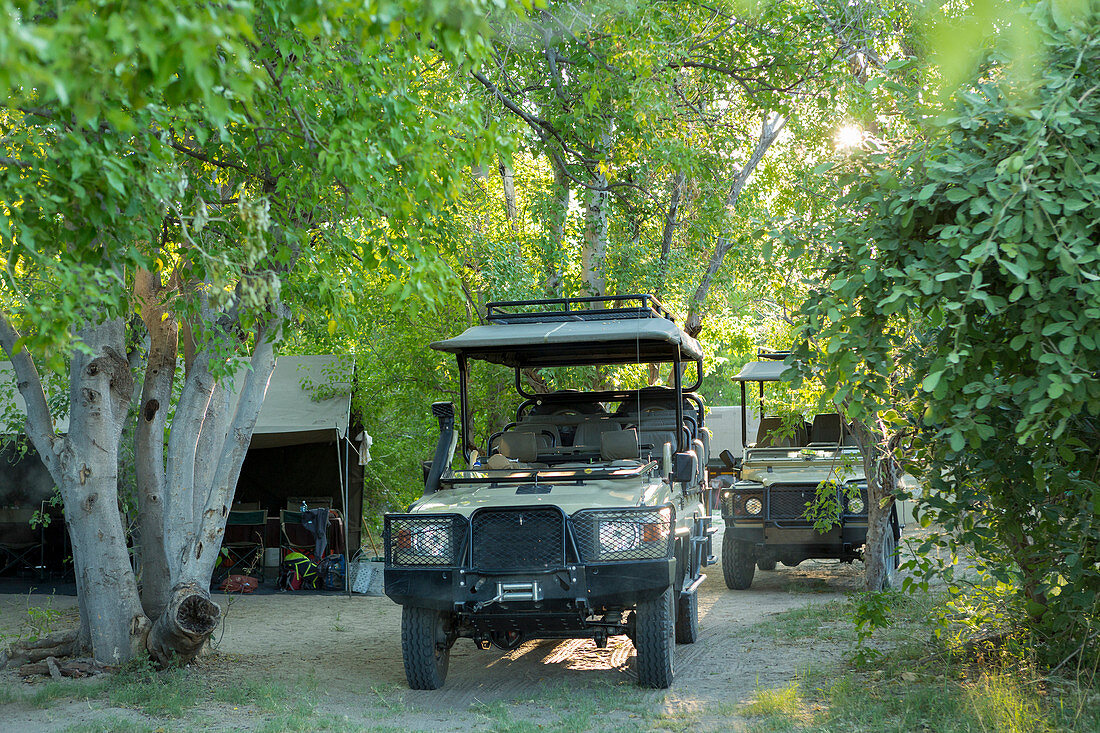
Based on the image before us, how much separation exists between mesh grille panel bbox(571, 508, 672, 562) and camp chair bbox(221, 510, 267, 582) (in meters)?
8.54

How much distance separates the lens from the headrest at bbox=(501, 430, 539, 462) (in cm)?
780

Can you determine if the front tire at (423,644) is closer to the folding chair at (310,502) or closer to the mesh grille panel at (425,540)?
the mesh grille panel at (425,540)

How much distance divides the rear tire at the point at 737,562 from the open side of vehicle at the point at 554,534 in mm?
2547

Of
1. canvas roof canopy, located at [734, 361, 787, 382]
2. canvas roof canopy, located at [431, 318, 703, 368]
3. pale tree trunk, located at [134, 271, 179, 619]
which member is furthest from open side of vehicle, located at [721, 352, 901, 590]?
pale tree trunk, located at [134, 271, 179, 619]

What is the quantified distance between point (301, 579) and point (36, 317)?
9.48 metres

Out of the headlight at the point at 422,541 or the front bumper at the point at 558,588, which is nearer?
the front bumper at the point at 558,588

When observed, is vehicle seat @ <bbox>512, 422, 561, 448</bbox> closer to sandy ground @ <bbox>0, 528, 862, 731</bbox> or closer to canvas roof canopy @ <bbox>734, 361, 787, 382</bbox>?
sandy ground @ <bbox>0, 528, 862, 731</bbox>

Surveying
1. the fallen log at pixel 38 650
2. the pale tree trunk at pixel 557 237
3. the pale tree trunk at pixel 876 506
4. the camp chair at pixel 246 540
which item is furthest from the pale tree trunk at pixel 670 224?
the fallen log at pixel 38 650

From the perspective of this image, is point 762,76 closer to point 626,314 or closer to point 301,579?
point 626,314

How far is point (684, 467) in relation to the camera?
685 cm

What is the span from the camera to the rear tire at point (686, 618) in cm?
759

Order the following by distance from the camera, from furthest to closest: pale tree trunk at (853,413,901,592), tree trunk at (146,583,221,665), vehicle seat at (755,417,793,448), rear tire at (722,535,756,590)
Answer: vehicle seat at (755,417,793,448), rear tire at (722,535,756,590), pale tree trunk at (853,413,901,592), tree trunk at (146,583,221,665)

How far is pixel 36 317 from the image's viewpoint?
390 centimetres

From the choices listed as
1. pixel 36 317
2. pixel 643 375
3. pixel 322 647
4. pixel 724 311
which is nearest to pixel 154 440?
pixel 322 647
